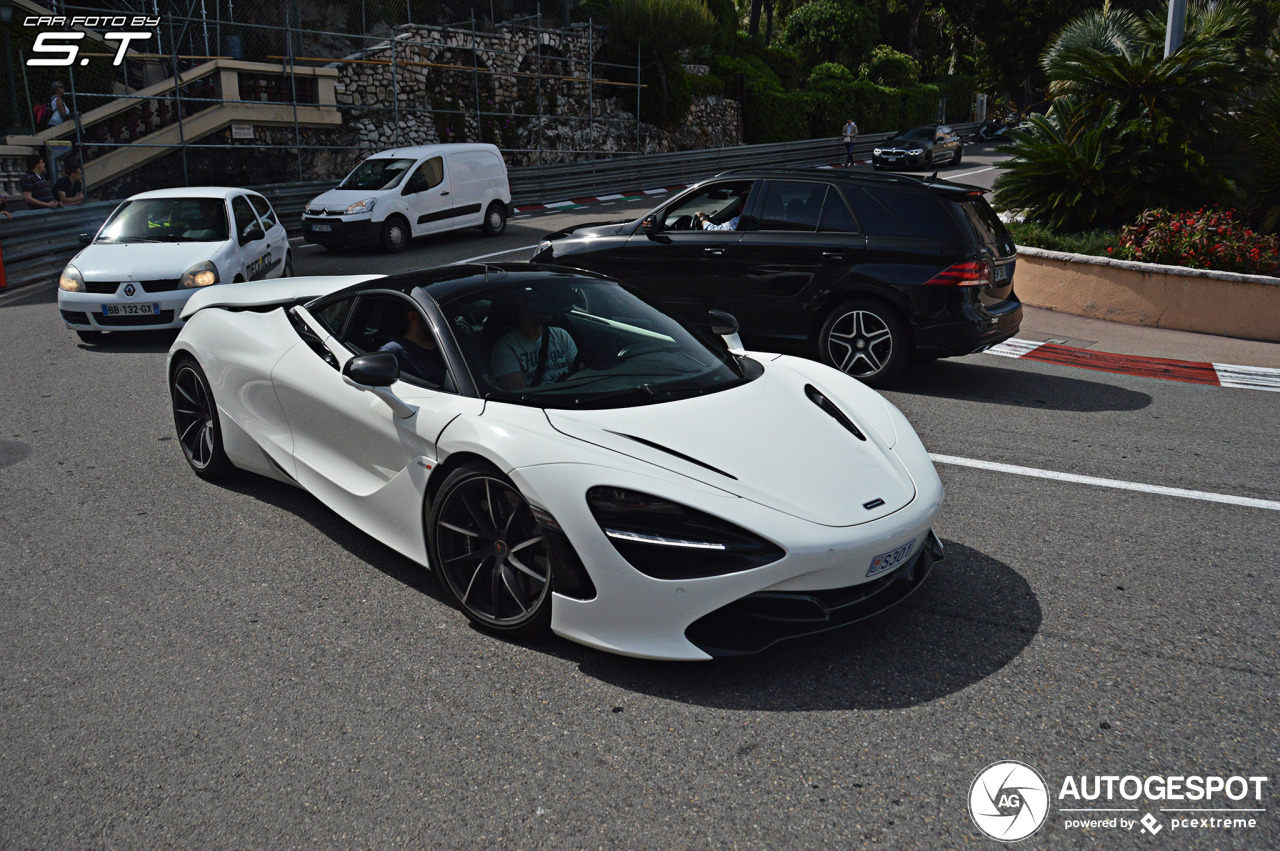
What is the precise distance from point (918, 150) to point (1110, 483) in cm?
3182

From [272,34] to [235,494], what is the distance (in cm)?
→ 2459

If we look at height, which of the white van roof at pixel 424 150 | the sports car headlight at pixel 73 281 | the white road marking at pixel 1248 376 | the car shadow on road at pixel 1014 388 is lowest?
the white road marking at pixel 1248 376

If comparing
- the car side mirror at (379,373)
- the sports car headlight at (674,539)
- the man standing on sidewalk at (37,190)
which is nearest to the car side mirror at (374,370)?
the car side mirror at (379,373)

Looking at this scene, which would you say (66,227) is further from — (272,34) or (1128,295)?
(1128,295)

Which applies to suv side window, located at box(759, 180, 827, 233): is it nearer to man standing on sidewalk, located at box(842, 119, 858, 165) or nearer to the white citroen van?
the white citroen van

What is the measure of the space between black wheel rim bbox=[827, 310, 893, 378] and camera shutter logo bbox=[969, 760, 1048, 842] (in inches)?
209

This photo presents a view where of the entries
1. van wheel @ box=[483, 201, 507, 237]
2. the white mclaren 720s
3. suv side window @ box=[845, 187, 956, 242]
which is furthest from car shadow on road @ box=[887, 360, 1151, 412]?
van wheel @ box=[483, 201, 507, 237]

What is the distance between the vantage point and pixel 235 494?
5.68 metres

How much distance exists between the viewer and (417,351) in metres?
4.54

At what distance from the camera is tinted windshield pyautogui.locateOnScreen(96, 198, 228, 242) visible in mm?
11352

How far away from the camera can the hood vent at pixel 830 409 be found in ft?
14.5

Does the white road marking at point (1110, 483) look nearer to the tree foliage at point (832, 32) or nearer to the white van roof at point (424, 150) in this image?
the white van roof at point (424, 150)

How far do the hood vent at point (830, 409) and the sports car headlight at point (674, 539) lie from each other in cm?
110

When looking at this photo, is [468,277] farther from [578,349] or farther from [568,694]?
[568,694]
